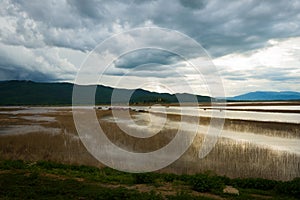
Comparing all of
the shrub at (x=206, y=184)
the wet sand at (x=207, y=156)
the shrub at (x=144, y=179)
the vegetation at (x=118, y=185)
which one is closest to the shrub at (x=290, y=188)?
the vegetation at (x=118, y=185)

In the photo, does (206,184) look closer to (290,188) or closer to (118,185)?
(290,188)

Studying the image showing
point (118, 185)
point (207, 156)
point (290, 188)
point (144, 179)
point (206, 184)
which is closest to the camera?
point (290, 188)

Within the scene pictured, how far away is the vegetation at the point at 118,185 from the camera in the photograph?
9.24 meters

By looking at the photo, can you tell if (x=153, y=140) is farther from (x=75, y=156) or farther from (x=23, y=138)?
(x=23, y=138)

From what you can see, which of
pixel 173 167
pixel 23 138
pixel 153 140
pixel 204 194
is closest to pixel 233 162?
pixel 173 167

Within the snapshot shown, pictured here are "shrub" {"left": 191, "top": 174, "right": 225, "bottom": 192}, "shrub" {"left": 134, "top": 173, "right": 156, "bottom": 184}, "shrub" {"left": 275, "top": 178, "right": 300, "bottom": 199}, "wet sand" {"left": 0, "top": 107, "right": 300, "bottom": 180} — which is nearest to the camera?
"shrub" {"left": 275, "top": 178, "right": 300, "bottom": 199}

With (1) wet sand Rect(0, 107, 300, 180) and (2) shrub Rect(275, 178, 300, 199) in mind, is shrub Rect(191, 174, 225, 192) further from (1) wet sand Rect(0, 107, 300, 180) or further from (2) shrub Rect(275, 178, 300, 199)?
(1) wet sand Rect(0, 107, 300, 180)

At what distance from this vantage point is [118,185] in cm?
1100

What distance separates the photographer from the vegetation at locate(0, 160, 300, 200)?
924 centimetres

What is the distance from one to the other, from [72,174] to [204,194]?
5.94 meters

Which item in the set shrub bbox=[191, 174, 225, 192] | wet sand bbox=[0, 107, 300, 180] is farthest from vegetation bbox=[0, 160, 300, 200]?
wet sand bbox=[0, 107, 300, 180]

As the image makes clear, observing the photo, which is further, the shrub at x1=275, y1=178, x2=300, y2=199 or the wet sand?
the wet sand

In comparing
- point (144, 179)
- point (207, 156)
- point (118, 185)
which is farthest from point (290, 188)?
point (207, 156)

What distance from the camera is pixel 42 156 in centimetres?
1762
